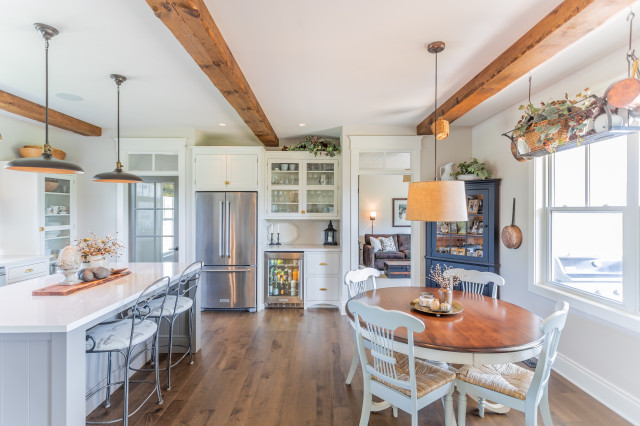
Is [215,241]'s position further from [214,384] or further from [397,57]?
[397,57]

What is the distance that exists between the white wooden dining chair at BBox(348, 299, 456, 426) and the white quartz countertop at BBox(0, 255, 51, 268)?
12.0ft

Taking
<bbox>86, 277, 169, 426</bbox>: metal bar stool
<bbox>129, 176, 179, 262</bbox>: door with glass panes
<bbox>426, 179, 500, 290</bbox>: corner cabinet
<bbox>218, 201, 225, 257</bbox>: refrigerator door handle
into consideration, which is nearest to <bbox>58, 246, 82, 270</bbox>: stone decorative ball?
<bbox>86, 277, 169, 426</bbox>: metal bar stool

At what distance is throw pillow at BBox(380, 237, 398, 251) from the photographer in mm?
6766

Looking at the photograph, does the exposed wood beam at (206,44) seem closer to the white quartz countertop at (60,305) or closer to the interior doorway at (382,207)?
the white quartz countertop at (60,305)

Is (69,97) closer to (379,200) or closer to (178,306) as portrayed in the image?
(178,306)

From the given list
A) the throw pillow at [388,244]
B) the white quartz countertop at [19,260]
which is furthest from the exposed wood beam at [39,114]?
the throw pillow at [388,244]

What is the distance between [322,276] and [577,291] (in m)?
2.81

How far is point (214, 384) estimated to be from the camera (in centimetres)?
240

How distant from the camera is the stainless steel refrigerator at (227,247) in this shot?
4.11 metres

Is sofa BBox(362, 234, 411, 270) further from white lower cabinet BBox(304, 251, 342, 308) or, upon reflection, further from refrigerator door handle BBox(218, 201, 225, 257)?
refrigerator door handle BBox(218, 201, 225, 257)

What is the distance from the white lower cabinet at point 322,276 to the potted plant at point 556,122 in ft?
9.04

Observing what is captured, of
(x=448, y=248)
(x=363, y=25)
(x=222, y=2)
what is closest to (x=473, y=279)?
(x=448, y=248)

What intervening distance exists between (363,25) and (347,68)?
1.83 ft

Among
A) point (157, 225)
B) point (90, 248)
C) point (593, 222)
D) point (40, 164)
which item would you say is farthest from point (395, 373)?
point (157, 225)
